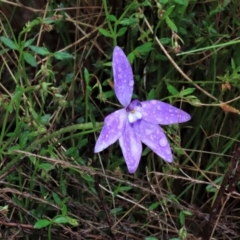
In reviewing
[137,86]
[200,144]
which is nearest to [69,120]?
[137,86]

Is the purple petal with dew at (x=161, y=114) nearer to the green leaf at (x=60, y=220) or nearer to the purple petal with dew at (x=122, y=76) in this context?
the purple petal with dew at (x=122, y=76)

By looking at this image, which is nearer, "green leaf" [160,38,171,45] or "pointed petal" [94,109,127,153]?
"pointed petal" [94,109,127,153]

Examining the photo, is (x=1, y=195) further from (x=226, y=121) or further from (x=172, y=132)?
(x=226, y=121)

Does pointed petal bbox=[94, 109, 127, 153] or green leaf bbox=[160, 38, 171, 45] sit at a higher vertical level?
green leaf bbox=[160, 38, 171, 45]

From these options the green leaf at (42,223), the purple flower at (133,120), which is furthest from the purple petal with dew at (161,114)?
the green leaf at (42,223)

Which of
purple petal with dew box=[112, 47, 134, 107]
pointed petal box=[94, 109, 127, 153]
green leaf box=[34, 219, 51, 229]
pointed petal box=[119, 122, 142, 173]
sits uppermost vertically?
purple petal with dew box=[112, 47, 134, 107]

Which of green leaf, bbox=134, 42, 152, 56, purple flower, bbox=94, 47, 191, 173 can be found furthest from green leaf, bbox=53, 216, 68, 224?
green leaf, bbox=134, 42, 152, 56

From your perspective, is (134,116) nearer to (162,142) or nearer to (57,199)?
(162,142)

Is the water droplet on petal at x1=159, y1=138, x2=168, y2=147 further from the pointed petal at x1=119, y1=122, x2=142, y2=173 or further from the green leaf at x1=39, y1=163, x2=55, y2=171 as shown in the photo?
the green leaf at x1=39, y1=163, x2=55, y2=171
